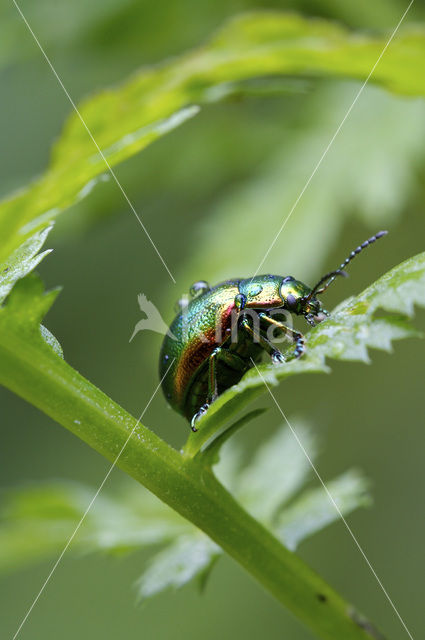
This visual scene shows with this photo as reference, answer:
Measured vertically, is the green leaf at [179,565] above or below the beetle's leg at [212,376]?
below

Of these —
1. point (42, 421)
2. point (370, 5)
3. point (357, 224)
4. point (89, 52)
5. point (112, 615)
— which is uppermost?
point (89, 52)

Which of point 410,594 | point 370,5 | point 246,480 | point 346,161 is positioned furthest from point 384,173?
point 410,594

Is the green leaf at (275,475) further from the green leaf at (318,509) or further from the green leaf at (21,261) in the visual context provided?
the green leaf at (21,261)

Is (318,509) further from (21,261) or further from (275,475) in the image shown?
(21,261)

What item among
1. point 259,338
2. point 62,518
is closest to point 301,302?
point 259,338

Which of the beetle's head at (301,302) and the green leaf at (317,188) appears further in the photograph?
the green leaf at (317,188)

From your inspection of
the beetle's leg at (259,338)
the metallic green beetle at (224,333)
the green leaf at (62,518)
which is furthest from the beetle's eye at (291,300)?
the green leaf at (62,518)

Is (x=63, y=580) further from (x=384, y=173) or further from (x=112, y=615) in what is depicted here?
(x=384, y=173)
